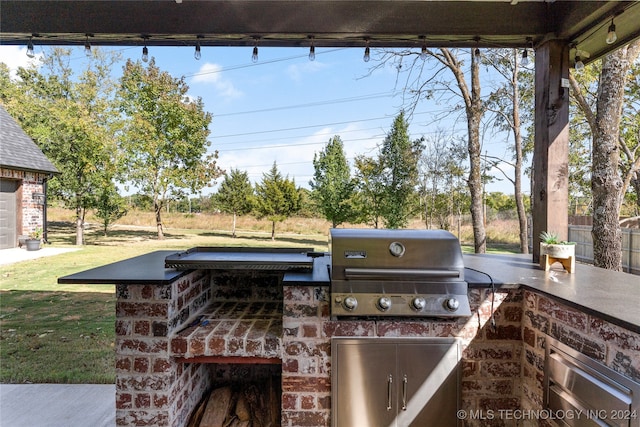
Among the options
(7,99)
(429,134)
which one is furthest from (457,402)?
(7,99)

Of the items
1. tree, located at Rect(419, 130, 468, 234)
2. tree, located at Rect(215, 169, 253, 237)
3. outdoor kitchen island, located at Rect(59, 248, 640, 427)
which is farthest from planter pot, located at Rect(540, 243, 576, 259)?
tree, located at Rect(215, 169, 253, 237)

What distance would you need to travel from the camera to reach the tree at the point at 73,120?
558 cm

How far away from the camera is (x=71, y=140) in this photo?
5.90 meters

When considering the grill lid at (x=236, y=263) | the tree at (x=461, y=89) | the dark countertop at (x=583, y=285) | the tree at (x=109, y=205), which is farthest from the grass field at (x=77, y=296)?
the tree at (x=461, y=89)

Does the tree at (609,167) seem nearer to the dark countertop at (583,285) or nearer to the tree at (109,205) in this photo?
the dark countertop at (583,285)

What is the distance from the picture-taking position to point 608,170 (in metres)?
2.52

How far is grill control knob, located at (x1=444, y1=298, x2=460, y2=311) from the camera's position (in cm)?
144

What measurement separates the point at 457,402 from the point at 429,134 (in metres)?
4.30

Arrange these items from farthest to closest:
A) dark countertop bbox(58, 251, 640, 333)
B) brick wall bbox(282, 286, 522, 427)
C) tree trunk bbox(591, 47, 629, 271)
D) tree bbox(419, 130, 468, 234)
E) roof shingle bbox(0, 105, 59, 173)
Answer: roof shingle bbox(0, 105, 59, 173) < tree bbox(419, 130, 468, 234) < tree trunk bbox(591, 47, 629, 271) < brick wall bbox(282, 286, 522, 427) < dark countertop bbox(58, 251, 640, 333)

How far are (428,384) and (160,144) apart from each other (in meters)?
6.33

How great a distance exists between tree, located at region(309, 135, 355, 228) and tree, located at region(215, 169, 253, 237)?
1144mm

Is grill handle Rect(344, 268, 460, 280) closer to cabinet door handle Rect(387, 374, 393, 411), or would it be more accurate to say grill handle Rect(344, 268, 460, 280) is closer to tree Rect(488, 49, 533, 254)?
cabinet door handle Rect(387, 374, 393, 411)

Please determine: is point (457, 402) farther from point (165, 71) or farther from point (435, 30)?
point (165, 71)

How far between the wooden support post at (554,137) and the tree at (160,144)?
228 inches
